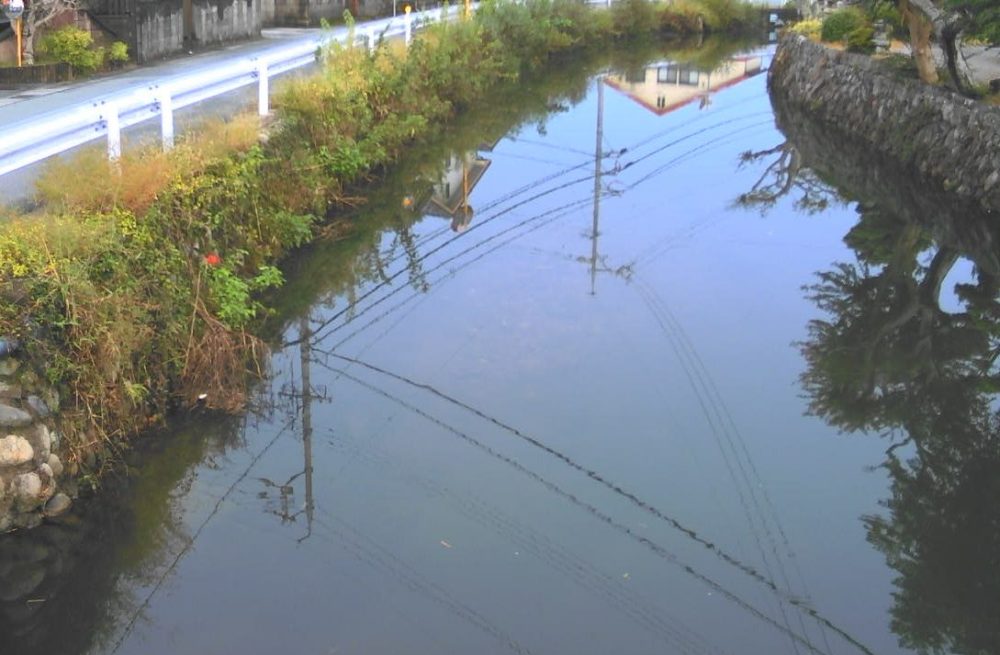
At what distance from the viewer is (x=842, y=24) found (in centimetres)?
2428

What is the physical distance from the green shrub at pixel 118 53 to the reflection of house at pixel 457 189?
5814 mm

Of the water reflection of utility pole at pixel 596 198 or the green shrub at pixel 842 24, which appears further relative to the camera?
the green shrub at pixel 842 24

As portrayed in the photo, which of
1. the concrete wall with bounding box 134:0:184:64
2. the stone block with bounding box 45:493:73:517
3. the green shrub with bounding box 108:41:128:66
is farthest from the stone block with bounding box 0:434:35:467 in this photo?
the concrete wall with bounding box 134:0:184:64

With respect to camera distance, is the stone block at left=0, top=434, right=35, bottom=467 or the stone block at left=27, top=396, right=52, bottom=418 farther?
the stone block at left=27, top=396, right=52, bottom=418

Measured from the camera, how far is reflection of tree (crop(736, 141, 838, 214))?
17.3 m

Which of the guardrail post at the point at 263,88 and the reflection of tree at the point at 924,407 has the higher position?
the guardrail post at the point at 263,88

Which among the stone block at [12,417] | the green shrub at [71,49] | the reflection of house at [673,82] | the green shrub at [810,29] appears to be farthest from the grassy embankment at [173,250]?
the green shrub at [810,29]

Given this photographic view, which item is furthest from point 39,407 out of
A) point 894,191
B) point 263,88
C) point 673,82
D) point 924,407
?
point 673,82

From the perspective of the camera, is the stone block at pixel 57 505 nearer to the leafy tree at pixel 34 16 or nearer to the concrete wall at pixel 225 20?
the leafy tree at pixel 34 16

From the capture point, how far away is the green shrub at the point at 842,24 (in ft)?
79.1

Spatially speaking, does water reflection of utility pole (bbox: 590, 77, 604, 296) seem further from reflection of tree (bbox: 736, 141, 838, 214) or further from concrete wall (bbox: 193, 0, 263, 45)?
concrete wall (bbox: 193, 0, 263, 45)

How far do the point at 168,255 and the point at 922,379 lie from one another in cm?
684

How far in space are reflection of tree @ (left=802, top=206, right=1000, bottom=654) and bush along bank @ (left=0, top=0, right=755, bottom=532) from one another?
17.1 feet

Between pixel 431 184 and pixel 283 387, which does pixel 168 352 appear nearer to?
pixel 283 387
